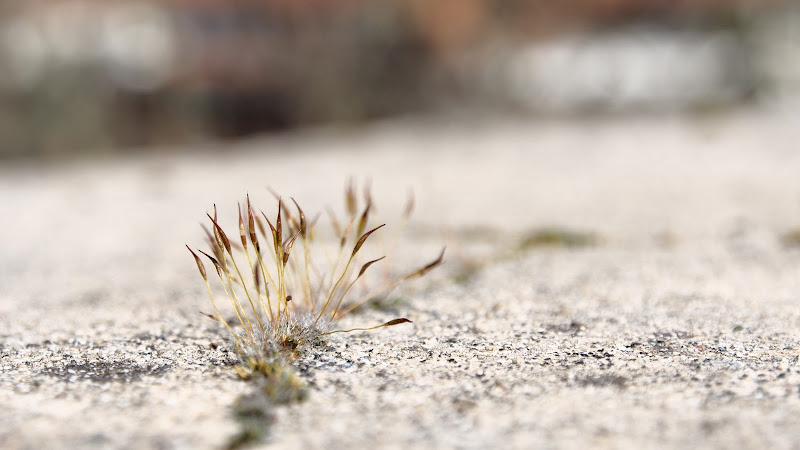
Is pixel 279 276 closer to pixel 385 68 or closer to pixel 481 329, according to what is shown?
pixel 481 329

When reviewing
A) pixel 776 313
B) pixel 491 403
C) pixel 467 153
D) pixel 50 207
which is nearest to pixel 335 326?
pixel 491 403

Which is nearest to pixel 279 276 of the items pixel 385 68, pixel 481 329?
pixel 481 329

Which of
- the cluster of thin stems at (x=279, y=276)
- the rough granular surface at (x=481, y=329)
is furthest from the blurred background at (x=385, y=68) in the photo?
the cluster of thin stems at (x=279, y=276)

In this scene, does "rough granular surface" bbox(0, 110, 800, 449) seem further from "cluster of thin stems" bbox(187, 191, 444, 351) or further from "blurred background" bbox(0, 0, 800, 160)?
"blurred background" bbox(0, 0, 800, 160)

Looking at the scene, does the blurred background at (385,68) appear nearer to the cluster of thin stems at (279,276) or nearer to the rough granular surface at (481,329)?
the rough granular surface at (481,329)

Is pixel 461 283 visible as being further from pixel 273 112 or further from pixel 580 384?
pixel 273 112

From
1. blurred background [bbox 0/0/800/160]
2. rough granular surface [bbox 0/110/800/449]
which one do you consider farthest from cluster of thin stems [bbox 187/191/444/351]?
blurred background [bbox 0/0/800/160]
